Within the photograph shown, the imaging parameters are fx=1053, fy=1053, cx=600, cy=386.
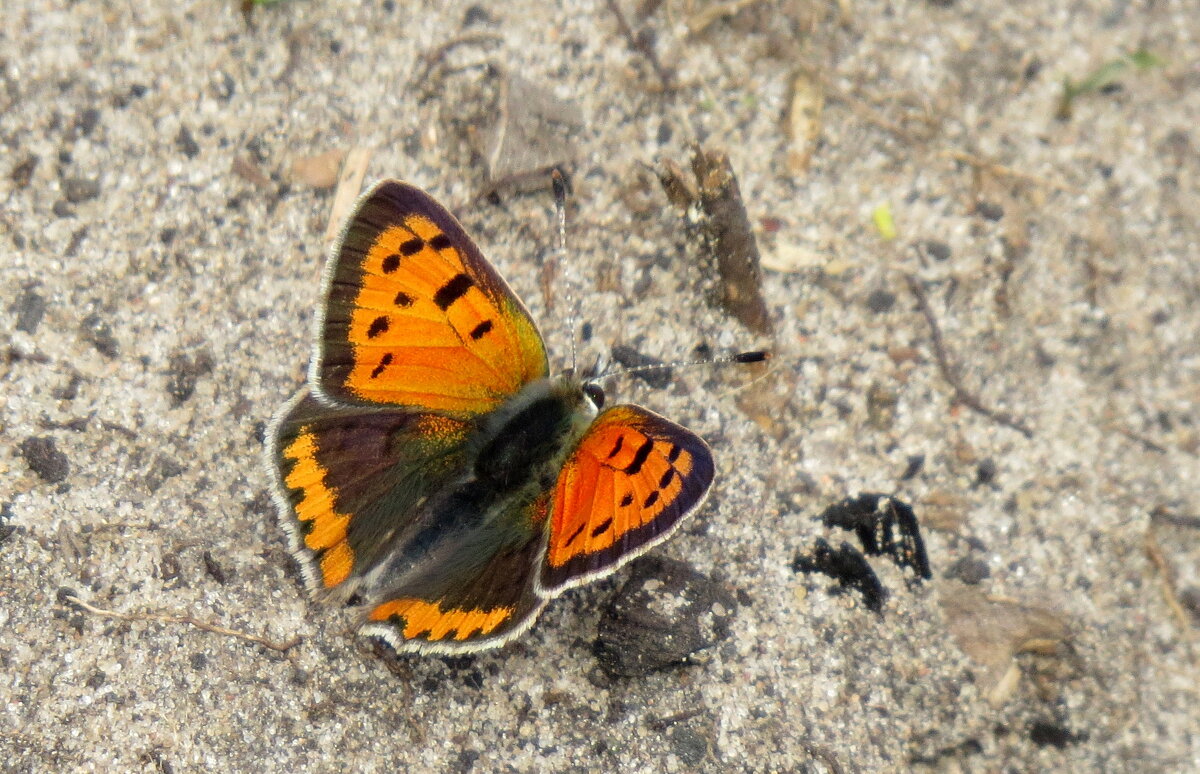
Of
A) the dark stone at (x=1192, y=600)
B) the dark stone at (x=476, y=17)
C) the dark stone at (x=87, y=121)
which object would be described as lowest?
the dark stone at (x=1192, y=600)

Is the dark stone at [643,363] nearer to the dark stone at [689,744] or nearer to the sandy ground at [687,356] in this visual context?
the sandy ground at [687,356]

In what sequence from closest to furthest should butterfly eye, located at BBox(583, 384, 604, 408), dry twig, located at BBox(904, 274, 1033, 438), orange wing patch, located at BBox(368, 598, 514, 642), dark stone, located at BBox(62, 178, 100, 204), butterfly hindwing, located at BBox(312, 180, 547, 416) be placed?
orange wing patch, located at BBox(368, 598, 514, 642) < butterfly hindwing, located at BBox(312, 180, 547, 416) < butterfly eye, located at BBox(583, 384, 604, 408) < dark stone, located at BBox(62, 178, 100, 204) < dry twig, located at BBox(904, 274, 1033, 438)

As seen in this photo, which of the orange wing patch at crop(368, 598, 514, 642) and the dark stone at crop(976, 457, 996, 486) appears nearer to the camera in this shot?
the orange wing patch at crop(368, 598, 514, 642)

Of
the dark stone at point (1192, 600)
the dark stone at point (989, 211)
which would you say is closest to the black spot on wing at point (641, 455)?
the dark stone at point (989, 211)

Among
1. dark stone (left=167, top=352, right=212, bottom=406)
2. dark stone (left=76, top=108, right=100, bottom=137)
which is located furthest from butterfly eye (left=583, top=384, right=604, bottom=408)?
dark stone (left=76, top=108, right=100, bottom=137)

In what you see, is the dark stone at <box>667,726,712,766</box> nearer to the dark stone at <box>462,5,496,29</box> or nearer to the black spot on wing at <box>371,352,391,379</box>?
the black spot on wing at <box>371,352,391,379</box>

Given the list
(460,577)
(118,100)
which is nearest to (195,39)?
(118,100)

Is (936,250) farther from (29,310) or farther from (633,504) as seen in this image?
(29,310)
